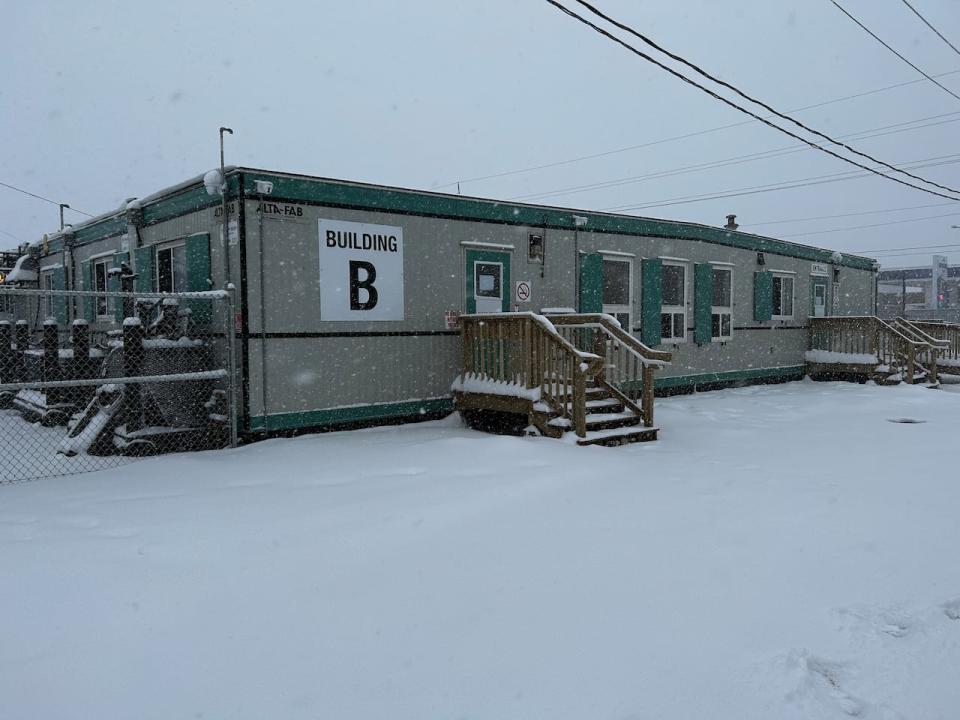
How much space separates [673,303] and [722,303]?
150 cm

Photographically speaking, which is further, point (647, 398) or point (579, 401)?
point (647, 398)

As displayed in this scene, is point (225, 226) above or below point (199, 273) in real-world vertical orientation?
above

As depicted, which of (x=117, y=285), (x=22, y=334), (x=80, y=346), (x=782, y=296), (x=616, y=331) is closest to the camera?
(x=80, y=346)

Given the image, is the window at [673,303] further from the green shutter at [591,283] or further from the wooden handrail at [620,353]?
the wooden handrail at [620,353]

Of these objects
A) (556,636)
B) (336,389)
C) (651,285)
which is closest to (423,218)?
(336,389)

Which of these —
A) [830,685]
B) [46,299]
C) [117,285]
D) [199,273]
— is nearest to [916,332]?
[199,273]

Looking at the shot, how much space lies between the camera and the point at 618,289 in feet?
41.0

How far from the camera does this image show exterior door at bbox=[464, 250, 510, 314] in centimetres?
976

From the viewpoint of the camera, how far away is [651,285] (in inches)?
483

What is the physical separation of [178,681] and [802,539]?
3735mm

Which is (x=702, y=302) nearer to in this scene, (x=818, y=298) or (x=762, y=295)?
(x=762, y=295)

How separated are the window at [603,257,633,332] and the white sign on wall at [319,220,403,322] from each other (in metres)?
4.31

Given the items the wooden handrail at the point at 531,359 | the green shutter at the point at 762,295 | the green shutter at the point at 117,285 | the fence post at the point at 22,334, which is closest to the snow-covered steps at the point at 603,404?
the wooden handrail at the point at 531,359

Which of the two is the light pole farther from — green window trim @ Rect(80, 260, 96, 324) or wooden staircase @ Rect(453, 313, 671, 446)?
green window trim @ Rect(80, 260, 96, 324)
